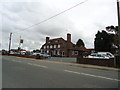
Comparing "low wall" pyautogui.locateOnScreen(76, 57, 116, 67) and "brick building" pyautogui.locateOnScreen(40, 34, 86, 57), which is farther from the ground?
"brick building" pyautogui.locateOnScreen(40, 34, 86, 57)

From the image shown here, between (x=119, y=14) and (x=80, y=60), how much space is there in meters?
10.7

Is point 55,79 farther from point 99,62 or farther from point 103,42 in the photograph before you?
point 103,42

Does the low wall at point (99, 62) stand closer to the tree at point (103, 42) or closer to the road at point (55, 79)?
the road at point (55, 79)

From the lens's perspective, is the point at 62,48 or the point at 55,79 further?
the point at 62,48

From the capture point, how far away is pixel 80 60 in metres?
20.0

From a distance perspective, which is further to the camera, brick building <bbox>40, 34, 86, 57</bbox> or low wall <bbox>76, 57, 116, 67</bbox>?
brick building <bbox>40, 34, 86, 57</bbox>

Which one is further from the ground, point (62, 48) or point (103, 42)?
point (103, 42)

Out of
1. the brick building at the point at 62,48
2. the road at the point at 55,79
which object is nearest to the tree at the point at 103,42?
the brick building at the point at 62,48

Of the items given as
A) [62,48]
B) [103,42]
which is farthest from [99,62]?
[103,42]

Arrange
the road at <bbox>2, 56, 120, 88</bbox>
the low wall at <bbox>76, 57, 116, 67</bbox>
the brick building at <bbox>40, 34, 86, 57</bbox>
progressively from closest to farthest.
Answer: the road at <bbox>2, 56, 120, 88</bbox> → the low wall at <bbox>76, 57, 116, 67</bbox> → the brick building at <bbox>40, 34, 86, 57</bbox>

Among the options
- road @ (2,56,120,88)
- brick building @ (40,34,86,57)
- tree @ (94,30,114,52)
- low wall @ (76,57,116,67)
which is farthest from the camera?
tree @ (94,30,114,52)

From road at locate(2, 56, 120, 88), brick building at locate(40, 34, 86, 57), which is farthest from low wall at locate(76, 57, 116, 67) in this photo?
brick building at locate(40, 34, 86, 57)

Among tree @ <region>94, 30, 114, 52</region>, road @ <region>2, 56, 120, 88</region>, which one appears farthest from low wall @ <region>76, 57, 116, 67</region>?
tree @ <region>94, 30, 114, 52</region>

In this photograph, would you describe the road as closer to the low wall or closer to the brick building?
the low wall
